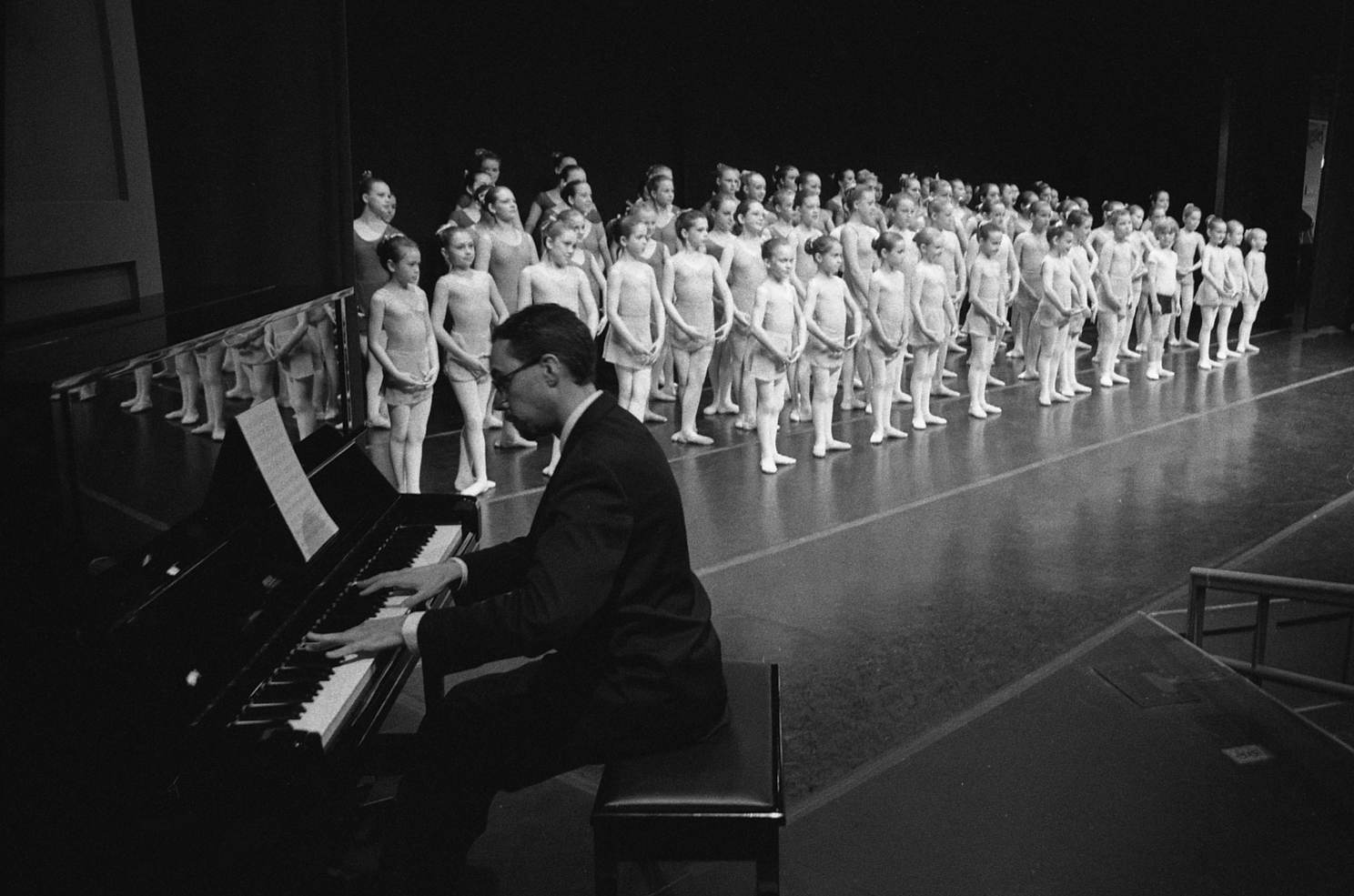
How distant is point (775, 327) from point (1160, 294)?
4913 mm

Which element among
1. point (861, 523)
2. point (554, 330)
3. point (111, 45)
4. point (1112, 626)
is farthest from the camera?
point (861, 523)

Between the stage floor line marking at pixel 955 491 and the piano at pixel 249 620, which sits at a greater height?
the piano at pixel 249 620

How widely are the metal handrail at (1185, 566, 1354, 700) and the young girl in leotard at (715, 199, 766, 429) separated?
4.40 m

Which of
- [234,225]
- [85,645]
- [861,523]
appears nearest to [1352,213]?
[861,523]

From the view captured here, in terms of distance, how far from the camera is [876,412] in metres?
8.10

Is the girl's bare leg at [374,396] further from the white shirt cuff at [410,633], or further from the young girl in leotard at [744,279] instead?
the white shirt cuff at [410,633]

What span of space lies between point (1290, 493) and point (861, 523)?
2.44m

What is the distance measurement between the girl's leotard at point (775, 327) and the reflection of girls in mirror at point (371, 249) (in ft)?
7.64

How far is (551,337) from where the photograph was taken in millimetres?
2486

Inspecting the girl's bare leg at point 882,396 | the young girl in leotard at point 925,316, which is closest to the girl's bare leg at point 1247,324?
the young girl in leotard at point 925,316

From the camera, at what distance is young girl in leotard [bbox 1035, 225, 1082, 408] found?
9.43m

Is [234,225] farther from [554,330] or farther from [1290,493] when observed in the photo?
[1290,493]

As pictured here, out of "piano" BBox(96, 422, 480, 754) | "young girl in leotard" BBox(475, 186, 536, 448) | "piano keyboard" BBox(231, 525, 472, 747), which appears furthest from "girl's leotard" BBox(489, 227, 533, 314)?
"piano keyboard" BBox(231, 525, 472, 747)

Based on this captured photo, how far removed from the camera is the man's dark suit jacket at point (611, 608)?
234cm
